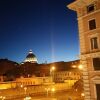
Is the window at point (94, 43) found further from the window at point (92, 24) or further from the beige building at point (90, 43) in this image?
the window at point (92, 24)

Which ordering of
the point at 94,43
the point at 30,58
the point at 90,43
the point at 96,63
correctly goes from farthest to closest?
the point at 30,58
the point at 90,43
the point at 94,43
the point at 96,63

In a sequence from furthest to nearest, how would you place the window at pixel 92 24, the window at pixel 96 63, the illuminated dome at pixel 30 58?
the illuminated dome at pixel 30 58, the window at pixel 92 24, the window at pixel 96 63

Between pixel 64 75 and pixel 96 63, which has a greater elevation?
pixel 96 63

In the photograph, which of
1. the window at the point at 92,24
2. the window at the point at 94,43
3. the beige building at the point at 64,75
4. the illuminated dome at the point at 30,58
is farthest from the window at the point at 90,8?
the illuminated dome at the point at 30,58

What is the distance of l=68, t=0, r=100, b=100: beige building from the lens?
97.6 ft

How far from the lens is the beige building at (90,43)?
97.6 ft

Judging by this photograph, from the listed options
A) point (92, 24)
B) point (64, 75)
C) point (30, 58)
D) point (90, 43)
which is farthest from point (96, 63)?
point (30, 58)

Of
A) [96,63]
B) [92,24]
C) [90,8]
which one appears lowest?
[96,63]

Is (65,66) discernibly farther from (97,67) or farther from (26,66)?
(97,67)

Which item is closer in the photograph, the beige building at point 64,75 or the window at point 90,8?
the window at point 90,8

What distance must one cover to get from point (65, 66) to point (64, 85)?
81325 mm

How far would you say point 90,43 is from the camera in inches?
1225

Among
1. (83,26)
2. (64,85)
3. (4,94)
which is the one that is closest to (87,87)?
(83,26)

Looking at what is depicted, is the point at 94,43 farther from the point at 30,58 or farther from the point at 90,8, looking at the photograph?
the point at 30,58
